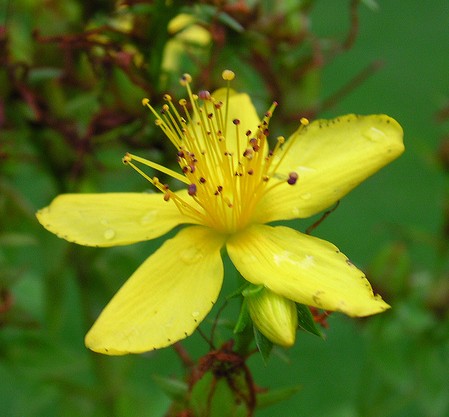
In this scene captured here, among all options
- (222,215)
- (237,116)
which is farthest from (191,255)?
(237,116)

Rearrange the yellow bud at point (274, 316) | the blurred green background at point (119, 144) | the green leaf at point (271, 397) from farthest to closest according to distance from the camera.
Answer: the blurred green background at point (119, 144), the green leaf at point (271, 397), the yellow bud at point (274, 316)

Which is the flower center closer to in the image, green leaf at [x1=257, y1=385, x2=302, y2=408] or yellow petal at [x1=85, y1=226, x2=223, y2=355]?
yellow petal at [x1=85, y1=226, x2=223, y2=355]

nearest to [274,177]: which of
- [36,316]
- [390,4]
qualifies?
[36,316]

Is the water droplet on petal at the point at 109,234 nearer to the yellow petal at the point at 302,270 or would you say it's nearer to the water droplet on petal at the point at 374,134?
the yellow petal at the point at 302,270

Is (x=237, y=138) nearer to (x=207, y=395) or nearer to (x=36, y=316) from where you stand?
(x=207, y=395)

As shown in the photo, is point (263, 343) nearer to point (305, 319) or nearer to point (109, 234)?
point (305, 319)

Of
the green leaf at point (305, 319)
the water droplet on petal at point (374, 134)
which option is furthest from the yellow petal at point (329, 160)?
the green leaf at point (305, 319)
